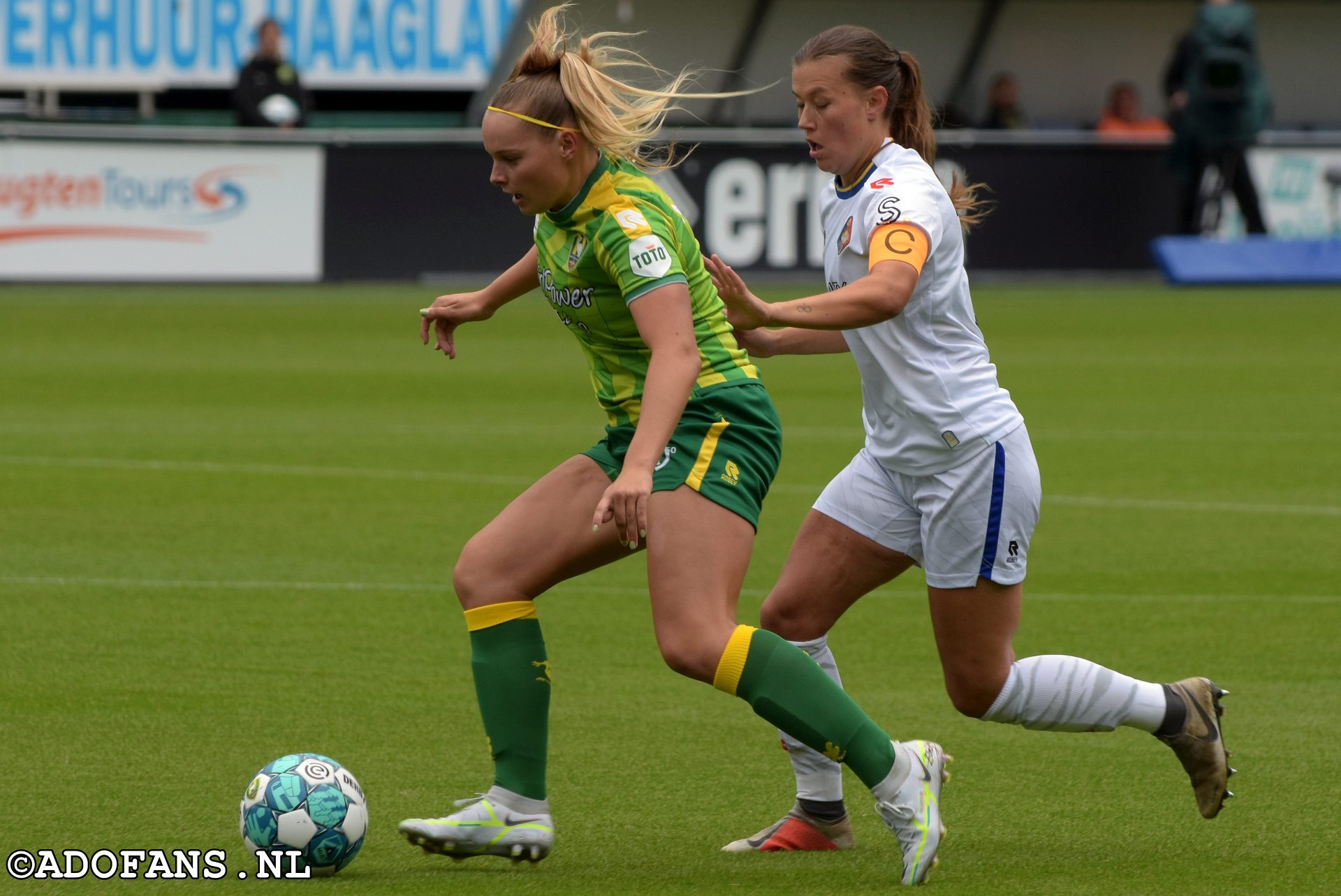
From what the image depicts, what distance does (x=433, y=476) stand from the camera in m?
11.6

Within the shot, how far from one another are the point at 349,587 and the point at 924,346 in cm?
404

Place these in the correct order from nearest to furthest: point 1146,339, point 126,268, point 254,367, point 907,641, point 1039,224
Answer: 1. point 907,641
2. point 254,367
3. point 1146,339
4. point 126,268
5. point 1039,224

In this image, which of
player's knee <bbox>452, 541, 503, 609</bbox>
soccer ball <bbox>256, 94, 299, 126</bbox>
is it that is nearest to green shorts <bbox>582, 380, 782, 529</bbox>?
player's knee <bbox>452, 541, 503, 609</bbox>

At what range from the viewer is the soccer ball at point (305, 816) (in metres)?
4.71

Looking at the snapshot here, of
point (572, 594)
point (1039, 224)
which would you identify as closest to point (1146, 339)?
point (1039, 224)

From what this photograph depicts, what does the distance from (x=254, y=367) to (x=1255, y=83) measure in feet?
43.5

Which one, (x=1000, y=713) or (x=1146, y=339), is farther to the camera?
(x=1146, y=339)

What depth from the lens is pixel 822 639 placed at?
17.2 ft

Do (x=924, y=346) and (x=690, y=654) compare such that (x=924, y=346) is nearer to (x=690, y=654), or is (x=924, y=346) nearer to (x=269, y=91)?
(x=690, y=654)

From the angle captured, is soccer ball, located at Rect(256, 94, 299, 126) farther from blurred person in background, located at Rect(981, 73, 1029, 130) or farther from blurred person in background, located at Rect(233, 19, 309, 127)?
blurred person in background, located at Rect(981, 73, 1029, 130)

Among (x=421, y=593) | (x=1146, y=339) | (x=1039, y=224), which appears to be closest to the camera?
(x=421, y=593)

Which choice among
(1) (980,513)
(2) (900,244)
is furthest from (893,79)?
(1) (980,513)

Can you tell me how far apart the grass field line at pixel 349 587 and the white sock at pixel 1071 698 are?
3298 mm

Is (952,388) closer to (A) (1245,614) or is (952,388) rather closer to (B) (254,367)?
(A) (1245,614)
